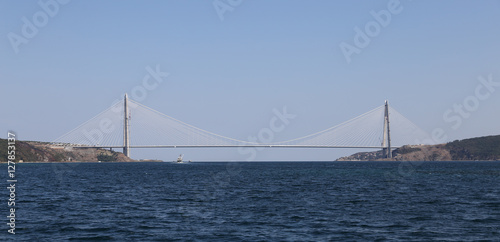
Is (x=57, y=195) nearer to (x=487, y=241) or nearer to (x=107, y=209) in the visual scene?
(x=107, y=209)

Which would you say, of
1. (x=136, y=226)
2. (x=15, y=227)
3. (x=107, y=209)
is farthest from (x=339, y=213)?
(x=15, y=227)

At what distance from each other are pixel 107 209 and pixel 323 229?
51.5 feet

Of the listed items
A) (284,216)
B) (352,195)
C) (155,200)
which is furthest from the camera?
(352,195)

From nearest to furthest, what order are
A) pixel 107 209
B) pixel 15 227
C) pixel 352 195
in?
pixel 15 227, pixel 107 209, pixel 352 195

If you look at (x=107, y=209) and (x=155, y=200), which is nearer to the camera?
(x=107, y=209)

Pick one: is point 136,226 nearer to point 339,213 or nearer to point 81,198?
point 339,213

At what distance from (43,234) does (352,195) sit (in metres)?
27.1

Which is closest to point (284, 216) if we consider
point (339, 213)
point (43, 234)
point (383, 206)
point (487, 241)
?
point (339, 213)

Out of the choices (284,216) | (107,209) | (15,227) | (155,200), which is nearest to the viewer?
(15,227)

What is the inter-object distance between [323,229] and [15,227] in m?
15.9

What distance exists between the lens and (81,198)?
41.8m

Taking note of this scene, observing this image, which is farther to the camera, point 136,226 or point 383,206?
point 383,206

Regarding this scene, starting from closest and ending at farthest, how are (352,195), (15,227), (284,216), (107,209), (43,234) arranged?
(43,234), (15,227), (284,216), (107,209), (352,195)

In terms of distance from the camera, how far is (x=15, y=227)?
26250 mm
